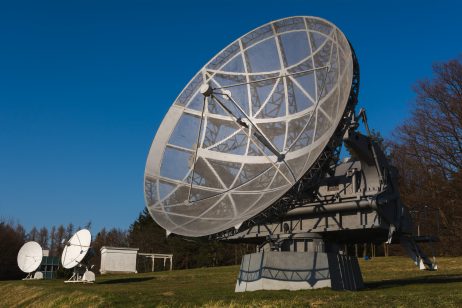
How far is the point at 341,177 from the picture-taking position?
2803cm

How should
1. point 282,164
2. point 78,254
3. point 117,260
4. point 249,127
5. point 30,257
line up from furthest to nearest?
point 117,260 < point 30,257 < point 78,254 < point 249,127 < point 282,164

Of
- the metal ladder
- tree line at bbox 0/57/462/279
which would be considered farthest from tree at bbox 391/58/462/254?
the metal ladder

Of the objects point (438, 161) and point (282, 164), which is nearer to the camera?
point (282, 164)

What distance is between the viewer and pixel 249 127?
28969mm

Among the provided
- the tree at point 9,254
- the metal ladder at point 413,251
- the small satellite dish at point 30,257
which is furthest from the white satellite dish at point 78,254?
the tree at point 9,254

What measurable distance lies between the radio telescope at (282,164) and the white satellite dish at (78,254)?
1891 cm

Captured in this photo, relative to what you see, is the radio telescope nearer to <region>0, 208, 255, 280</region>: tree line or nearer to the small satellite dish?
the small satellite dish

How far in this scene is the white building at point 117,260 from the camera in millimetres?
64312

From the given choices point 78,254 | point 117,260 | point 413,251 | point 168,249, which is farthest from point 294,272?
point 168,249

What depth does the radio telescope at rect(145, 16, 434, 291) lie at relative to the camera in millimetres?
24281

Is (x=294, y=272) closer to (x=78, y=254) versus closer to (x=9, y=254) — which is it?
(x=78, y=254)

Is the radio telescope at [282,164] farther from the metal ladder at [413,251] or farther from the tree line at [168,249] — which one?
the tree line at [168,249]

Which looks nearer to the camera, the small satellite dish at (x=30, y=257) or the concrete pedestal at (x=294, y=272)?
the concrete pedestal at (x=294, y=272)

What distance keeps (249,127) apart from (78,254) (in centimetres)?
2374
